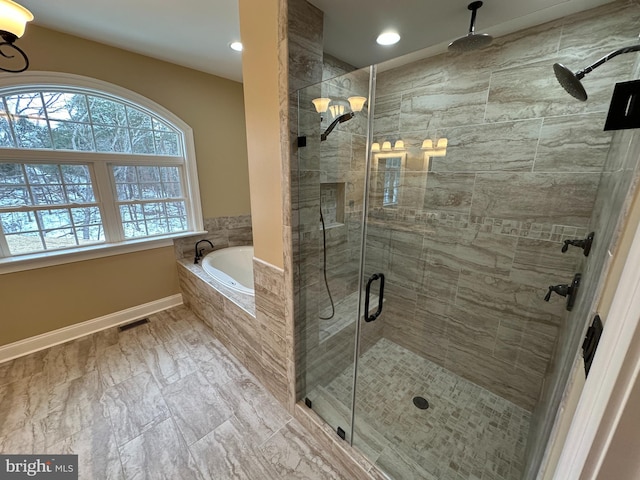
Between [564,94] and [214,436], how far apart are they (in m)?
2.86

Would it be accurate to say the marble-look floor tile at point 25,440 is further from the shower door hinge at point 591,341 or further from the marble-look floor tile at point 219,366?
the shower door hinge at point 591,341

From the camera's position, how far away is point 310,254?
1531 mm

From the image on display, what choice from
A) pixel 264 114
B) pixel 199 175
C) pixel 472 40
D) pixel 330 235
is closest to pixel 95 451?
pixel 330 235

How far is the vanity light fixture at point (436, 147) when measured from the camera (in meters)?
1.83

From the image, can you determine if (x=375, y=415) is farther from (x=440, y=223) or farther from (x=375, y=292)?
(x=440, y=223)

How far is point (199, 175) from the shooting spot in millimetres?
2992

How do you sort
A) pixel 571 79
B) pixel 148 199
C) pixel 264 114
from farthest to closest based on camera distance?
pixel 148 199 → pixel 264 114 → pixel 571 79

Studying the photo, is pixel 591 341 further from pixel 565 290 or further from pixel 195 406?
pixel 195 406

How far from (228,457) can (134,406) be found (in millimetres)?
831

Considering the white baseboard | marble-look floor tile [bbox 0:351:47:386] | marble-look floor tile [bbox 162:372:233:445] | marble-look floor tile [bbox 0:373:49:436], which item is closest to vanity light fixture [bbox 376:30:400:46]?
marble-look floor tile [bbox 162:372:233:445]

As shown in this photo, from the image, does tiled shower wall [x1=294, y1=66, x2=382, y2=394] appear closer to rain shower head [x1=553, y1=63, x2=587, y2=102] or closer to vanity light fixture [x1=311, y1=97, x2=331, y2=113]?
vanity light fixture [x1=311, y1=97, x2=331, y2=113]

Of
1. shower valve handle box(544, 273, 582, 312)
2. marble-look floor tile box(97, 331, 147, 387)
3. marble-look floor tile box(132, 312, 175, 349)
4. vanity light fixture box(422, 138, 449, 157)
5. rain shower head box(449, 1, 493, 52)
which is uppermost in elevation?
rain shower head box(449, 1, 493, 52)

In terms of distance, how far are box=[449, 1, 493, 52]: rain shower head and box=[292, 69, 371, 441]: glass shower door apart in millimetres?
641

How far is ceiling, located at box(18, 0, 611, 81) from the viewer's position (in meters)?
1.32
